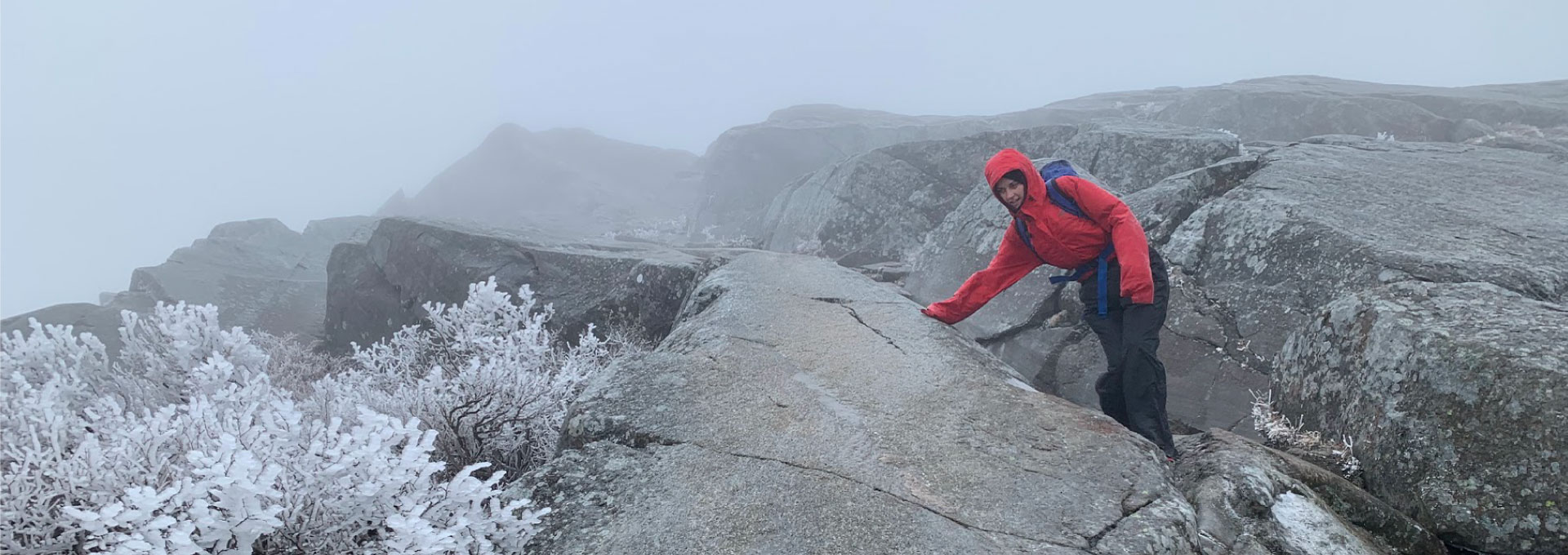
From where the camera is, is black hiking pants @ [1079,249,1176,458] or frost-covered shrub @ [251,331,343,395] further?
frost-covered shrub @ [251,331,343,395]

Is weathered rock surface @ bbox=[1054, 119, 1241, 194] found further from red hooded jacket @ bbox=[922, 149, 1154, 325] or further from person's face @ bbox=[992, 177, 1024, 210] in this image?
person's face @ bbox=[992, 177, 1024, 210]

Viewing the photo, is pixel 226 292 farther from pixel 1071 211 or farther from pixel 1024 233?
pixel 1071 211

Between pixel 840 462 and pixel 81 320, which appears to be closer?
pixel 840 462

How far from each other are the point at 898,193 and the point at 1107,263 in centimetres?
1183

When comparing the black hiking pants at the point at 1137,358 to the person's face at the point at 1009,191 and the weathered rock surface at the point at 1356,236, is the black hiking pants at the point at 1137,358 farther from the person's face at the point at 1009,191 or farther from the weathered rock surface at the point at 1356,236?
the weathered rock surface at the point at 1356,236

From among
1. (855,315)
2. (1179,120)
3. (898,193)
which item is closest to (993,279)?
(855,315)

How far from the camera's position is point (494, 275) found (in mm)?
11359

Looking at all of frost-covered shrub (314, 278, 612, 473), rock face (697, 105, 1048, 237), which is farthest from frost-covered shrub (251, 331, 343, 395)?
rock face (697, 105, 1048, 237)

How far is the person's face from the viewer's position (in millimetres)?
5637

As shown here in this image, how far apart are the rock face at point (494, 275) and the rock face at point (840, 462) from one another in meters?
4.36

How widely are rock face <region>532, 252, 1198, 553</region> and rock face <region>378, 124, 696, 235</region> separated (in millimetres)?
38675

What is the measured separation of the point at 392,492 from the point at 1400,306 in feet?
19.3

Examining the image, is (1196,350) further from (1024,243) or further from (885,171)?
(885,171)

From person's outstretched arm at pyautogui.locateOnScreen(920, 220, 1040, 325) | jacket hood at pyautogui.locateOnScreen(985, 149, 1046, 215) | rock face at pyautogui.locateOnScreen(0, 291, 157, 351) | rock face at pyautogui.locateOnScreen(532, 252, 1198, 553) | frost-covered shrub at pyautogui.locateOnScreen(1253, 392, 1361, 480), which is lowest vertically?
rock face at pyautogui.locateOnScreen(0, 291, 157, 351)
